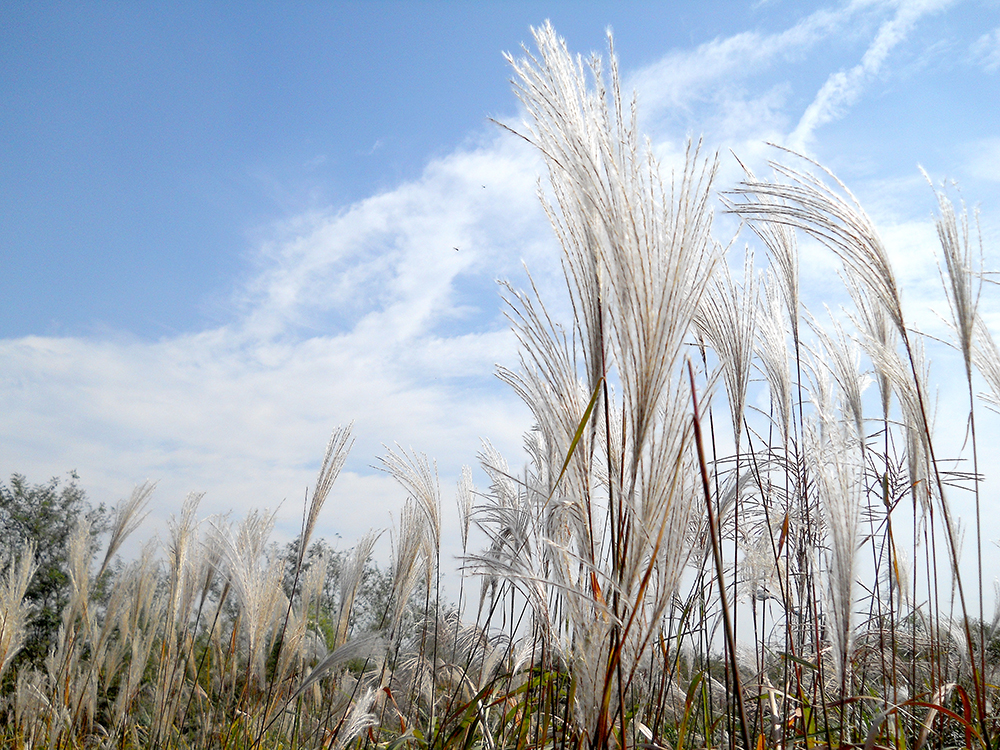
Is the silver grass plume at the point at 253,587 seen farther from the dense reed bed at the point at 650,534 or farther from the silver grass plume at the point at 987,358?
the silver grass plume at the point at 987,358

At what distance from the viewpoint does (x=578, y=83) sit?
117cm

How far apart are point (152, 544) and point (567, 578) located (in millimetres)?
4988

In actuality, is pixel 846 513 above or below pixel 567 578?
above

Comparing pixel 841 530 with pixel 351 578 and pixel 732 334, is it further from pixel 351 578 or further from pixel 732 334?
pixel 351 578

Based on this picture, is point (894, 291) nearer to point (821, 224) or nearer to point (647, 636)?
point (821, 224)

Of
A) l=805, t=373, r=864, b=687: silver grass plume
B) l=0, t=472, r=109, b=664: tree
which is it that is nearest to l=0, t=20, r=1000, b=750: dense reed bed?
l=805, t=373, r=864, b=687: silver grass plume

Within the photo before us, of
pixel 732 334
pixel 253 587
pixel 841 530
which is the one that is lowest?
pixel 253 587

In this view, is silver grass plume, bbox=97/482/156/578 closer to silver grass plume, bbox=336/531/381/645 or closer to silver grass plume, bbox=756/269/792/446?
silver grass plume, bbox=336/531/381/645

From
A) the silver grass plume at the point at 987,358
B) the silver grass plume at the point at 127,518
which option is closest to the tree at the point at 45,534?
the silver grass plume at the point at 127,518

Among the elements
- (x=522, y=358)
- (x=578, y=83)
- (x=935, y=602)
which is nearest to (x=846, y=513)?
(x=522, y=358)

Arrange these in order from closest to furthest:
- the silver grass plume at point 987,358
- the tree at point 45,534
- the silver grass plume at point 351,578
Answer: the silver grass plume at point 987,358, the silver grass plume at point 351,578, the tree at point 45,534

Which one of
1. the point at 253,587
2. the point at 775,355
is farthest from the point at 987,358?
the point at 253,587

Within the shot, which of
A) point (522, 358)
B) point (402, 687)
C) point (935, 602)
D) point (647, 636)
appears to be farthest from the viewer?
point (402, 687)

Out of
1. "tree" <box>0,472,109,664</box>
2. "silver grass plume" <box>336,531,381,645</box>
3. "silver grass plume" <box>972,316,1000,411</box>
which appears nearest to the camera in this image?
"silver grass plume" <box>972,316,1000,411</box>
